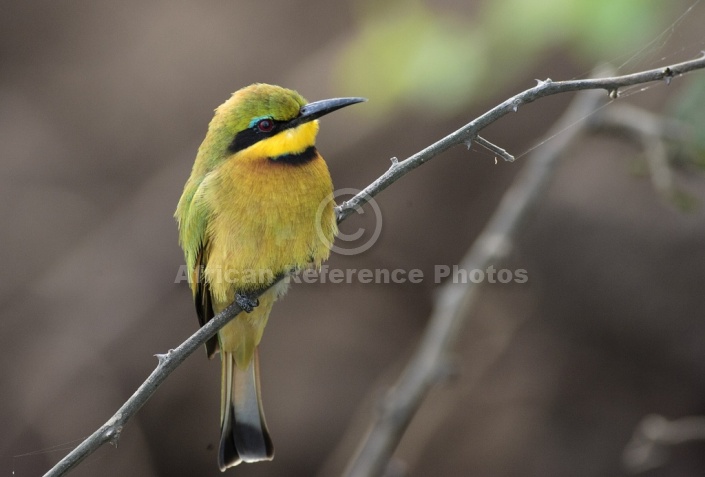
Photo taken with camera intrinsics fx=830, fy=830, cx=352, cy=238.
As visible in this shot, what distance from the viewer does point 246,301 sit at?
223 cm

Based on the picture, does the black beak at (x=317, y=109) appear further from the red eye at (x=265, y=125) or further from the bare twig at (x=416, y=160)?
the bare twig at (x=416, y=160)

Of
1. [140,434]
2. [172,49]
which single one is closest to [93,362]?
[140,434]

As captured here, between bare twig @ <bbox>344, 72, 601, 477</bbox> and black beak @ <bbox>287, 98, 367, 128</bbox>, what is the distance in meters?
0.77

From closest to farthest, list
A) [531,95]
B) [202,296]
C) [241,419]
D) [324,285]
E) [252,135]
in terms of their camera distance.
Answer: [531,95] → [252,135] → [202,296] → [241,419] → [324,285]

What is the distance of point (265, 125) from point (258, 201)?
23cm

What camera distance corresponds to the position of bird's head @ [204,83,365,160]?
2.29 meters

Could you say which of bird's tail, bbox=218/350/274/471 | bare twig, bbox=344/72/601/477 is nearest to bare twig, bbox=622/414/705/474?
bare twig, bbox=344/72/601/477

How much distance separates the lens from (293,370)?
155 inches

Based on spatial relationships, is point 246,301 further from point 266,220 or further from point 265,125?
point 265,125

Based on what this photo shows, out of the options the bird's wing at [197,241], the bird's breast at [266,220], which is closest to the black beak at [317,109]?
the bird's breast at [266,220]

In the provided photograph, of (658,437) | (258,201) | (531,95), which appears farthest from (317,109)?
(658,437)

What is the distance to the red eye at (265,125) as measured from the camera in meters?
2.31

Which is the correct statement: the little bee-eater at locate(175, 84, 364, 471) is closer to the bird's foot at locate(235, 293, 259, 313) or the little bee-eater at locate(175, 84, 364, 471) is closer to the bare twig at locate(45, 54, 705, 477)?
the bird's foot at locate(235, 293, 259, 313)

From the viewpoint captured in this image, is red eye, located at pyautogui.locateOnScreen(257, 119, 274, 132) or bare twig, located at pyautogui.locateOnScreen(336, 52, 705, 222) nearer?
bare twig, located at pyautogui.locateOnScreen(336, 52, 705, 222)
